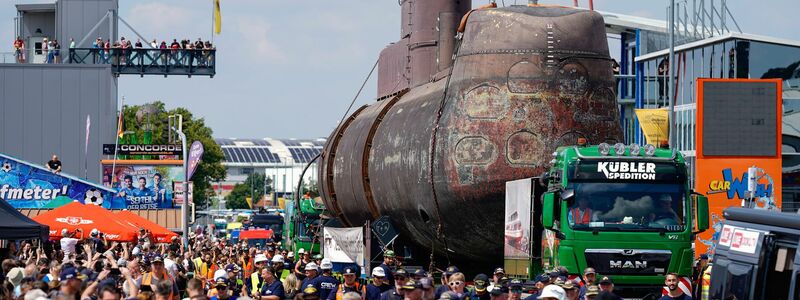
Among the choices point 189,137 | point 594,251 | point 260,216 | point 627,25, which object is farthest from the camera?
point 189,137

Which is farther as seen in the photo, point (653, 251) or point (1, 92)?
point (1, 92)

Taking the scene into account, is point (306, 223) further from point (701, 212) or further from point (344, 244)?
point (701, 212)

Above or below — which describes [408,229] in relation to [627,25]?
below

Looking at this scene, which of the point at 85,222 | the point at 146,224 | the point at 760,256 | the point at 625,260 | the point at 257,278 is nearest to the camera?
the point at 760,256

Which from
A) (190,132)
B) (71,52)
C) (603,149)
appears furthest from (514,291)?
(190,132)

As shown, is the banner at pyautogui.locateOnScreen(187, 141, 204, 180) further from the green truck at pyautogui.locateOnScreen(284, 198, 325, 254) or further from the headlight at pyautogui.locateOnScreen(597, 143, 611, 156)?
the headlight at pyautogui.locateOnScreen(597, 143, 611, 156)

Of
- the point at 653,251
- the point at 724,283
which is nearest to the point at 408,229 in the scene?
the point at 653,251

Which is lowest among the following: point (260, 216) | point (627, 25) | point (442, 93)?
point (260, 216)

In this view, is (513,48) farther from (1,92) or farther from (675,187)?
(1,92)

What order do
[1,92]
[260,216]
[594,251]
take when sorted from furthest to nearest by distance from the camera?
[260,216], [1,92], [594,251]

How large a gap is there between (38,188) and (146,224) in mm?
16239

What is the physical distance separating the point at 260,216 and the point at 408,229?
54747 mm

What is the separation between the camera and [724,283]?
14367 millimetres

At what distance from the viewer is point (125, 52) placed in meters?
71.9
